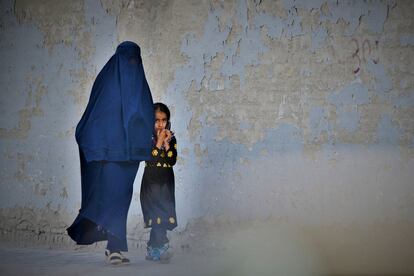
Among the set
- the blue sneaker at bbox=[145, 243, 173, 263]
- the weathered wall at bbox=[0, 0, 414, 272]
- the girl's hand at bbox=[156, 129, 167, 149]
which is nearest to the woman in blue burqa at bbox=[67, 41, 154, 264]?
the girl's hand at bbox=[156, 129, 167, 149]

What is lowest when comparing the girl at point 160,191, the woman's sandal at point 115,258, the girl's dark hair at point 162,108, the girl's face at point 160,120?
the woman's sandal at point 115,258

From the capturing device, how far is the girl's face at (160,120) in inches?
225

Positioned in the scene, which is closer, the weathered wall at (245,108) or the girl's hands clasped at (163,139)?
the weathered wall at (245,108)

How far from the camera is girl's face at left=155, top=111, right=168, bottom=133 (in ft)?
18.7

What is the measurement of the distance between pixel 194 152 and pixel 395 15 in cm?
192

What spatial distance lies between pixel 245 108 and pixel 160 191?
966 mm

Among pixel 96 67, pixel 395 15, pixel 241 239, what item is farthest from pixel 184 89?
pixel 395 15

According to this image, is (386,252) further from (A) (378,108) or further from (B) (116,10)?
(B) (116,10)

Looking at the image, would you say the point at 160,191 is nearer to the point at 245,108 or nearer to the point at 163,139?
the point at 163,139

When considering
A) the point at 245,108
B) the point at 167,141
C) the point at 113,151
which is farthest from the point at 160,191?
the point at 245,108

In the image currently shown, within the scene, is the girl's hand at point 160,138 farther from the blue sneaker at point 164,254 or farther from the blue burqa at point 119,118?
the blue sneaker at point 164,254

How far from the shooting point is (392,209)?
214 inches

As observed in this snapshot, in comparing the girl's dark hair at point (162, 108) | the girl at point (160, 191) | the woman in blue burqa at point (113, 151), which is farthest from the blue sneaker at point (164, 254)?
the girl's dark hair at point (162, 108)

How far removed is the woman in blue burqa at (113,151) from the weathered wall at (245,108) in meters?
0.55
